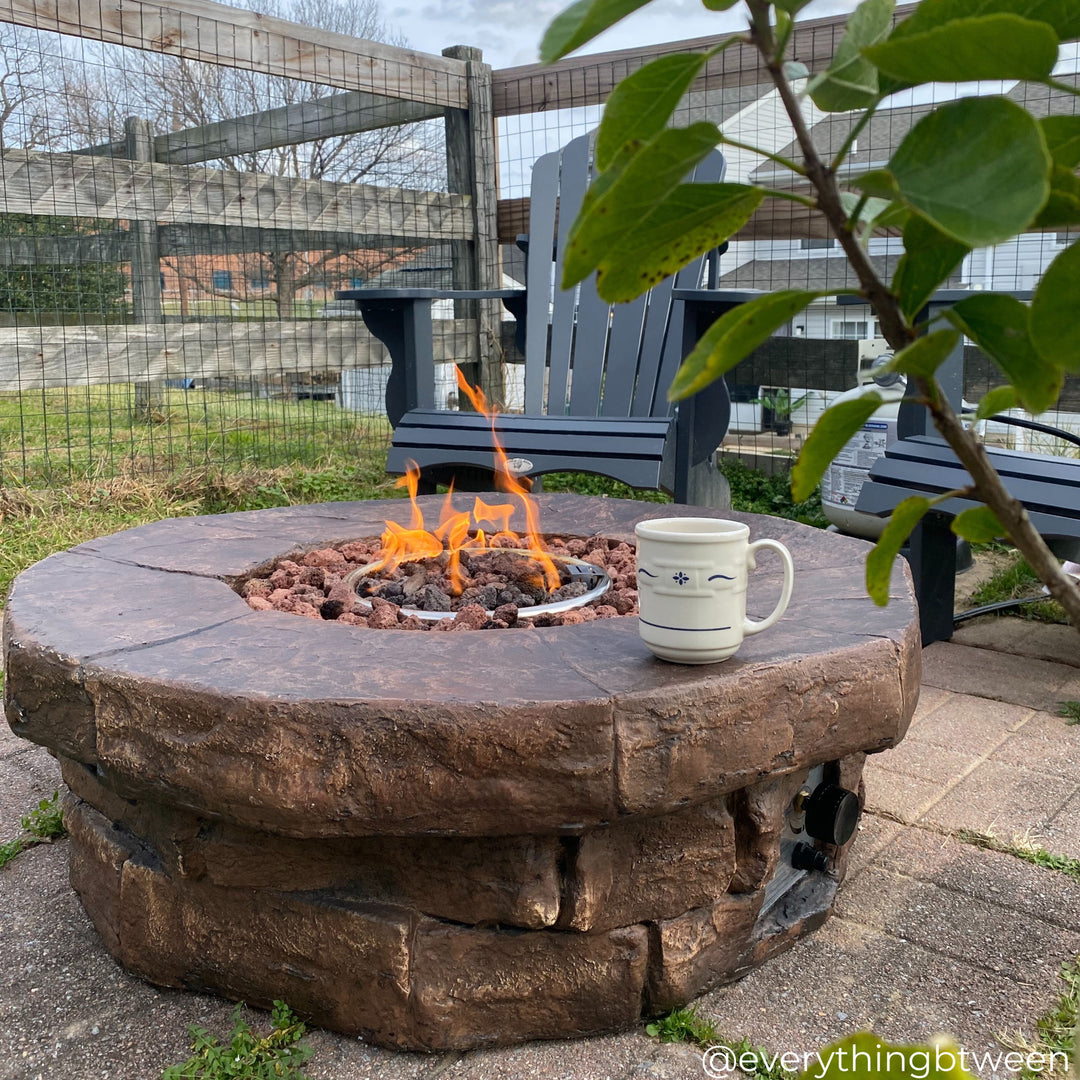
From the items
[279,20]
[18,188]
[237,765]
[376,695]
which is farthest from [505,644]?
[279,20]

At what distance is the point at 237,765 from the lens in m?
1.23

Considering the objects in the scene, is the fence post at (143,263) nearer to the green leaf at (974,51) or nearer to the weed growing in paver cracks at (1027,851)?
the weed growing in paver cracks at (1027,851)

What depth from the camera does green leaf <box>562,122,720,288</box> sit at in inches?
13.0

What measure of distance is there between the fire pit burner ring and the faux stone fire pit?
0.21 meters

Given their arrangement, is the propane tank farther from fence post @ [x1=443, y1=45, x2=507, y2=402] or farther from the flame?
fence post @ [x1=443, y1=45, x2=507, y2=402]

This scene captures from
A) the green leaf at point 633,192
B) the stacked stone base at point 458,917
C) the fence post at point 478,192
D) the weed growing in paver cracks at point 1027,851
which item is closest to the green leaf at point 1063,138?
the green leaf at point 633,192

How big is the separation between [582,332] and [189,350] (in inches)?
66.2

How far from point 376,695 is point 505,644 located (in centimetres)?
28

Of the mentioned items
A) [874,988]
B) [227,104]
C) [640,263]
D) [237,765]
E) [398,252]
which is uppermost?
[227,104]

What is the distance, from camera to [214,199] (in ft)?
14.0

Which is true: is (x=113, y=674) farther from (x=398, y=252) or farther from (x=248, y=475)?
(x=398, y=252)

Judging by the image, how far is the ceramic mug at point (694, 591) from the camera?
1284 mm

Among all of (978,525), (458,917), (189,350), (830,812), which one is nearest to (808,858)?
(830,812)

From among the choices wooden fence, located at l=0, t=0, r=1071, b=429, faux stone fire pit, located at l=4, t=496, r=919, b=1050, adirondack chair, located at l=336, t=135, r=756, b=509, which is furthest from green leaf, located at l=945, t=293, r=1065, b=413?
wooden fence, located at l=0, t=0, r=1071, b=429
